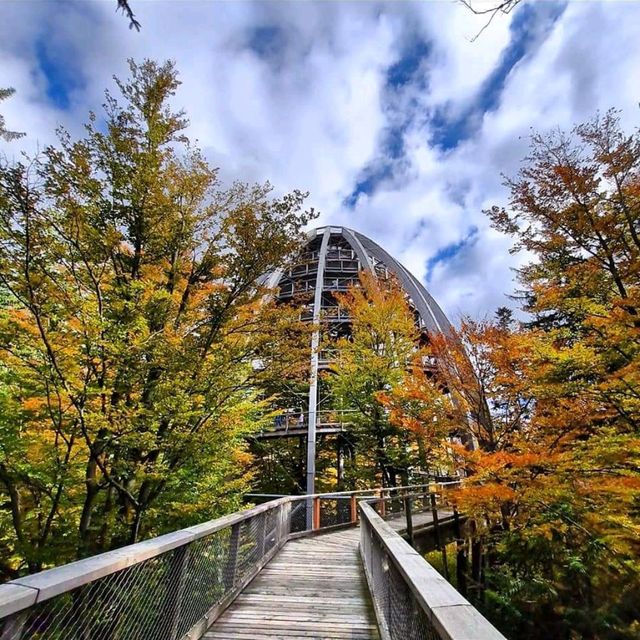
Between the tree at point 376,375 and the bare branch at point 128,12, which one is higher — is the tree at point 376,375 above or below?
above

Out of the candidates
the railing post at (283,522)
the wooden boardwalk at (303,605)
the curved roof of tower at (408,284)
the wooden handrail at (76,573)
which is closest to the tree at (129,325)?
the railing post at (283,522)

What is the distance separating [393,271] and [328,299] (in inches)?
206

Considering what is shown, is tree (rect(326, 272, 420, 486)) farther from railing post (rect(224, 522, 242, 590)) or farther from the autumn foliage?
railing post (rect(224, 522, 242, 590))

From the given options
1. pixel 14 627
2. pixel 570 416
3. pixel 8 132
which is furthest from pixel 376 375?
pixel 14 627

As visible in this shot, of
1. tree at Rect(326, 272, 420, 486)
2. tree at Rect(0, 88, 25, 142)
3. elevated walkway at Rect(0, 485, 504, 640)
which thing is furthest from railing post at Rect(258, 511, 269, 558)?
tree at Rect(0, 88, 25, 142)

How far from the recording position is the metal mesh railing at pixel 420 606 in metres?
1.28

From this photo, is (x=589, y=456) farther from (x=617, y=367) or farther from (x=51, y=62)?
A: (x=51, y=62)

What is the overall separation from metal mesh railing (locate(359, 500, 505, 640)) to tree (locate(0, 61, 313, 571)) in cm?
353

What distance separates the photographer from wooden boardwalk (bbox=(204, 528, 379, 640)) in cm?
334

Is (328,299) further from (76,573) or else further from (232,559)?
(76,573)

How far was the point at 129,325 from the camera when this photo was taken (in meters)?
5.09

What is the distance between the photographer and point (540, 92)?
411 centimetres

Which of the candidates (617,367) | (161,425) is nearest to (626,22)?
(617,367)

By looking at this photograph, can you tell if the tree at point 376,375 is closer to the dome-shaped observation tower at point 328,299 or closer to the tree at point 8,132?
the dome-shaped observation tower at point 328,299
